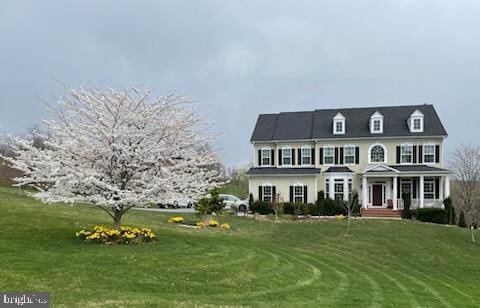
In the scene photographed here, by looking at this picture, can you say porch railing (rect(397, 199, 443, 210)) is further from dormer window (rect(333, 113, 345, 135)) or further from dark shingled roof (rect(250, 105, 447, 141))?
dormer window (rect(333, 113, 345, 135))

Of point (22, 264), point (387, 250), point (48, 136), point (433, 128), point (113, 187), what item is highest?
point (433, 128)

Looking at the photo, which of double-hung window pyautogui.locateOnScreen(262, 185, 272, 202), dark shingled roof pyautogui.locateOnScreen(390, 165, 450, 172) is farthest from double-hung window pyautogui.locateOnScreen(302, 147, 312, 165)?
dark shingled roof pyautogui.locateOnScreen(390, 165, 450, 172)

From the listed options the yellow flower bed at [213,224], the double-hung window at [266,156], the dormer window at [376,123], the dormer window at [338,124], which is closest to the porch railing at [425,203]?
the dormer window at [376,123]

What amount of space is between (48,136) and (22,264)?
4926 mm

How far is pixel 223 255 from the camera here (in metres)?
12.6

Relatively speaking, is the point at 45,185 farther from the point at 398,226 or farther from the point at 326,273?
the point at 398,226

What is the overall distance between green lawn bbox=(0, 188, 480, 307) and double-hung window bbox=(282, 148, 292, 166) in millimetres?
17658

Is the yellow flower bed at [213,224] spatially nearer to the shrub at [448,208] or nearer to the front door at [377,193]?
the front door at [377,193]

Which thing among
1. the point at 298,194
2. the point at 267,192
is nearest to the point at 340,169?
the point at 298,194

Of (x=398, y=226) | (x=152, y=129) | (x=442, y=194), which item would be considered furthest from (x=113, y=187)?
(x=442, y=194)

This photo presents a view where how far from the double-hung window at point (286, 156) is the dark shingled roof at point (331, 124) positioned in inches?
37.9

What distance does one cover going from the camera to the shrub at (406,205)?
1247 inches

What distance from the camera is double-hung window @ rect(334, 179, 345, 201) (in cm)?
3394

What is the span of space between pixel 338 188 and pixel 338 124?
16.8 feet
